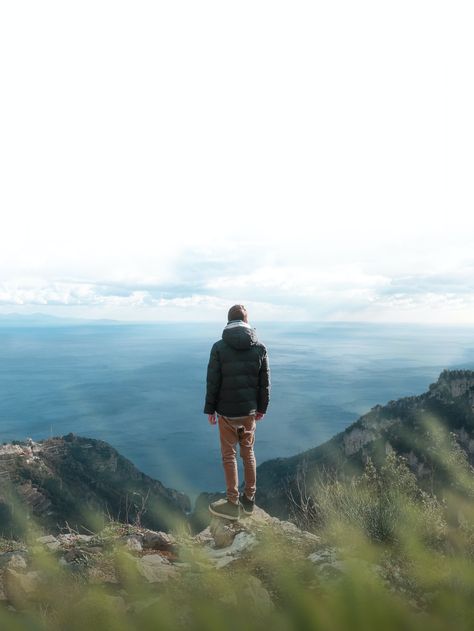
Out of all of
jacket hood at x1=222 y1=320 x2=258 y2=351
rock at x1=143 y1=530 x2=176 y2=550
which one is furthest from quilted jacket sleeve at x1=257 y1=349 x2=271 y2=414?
rock at x1=143 y1=530 x2=176 y2=550

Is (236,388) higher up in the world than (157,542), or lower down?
higher up

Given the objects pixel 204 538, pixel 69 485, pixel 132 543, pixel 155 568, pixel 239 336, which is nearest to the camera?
pixel 155 568

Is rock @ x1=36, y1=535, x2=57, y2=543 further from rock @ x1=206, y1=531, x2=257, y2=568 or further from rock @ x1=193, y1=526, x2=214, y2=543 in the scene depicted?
rock @ x1=206, y1=531, x2=257, y2=568

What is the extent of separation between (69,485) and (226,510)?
6327 cm

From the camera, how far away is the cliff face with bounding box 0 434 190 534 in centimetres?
4644

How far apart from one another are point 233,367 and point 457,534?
380cm

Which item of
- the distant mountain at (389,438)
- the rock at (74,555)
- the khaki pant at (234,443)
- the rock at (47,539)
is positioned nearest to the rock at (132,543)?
the rock at (74,555)

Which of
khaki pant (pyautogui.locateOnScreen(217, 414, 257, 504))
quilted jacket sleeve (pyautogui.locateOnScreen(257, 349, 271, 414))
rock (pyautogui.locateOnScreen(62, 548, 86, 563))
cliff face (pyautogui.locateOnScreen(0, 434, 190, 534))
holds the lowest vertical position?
cliff face (pyautogui.locateOnScreen(0, 434, 190, 534))

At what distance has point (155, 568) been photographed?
4.98 metres

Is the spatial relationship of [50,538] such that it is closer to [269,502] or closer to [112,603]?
[112,603]

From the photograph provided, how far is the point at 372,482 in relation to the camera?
6793 mm

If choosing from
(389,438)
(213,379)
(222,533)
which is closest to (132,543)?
(222,533)

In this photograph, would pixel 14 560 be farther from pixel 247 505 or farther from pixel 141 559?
pixel 247 505

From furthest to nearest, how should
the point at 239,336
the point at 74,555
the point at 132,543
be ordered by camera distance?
the point at 239,336, the point at 132,543, the point at 74,555
